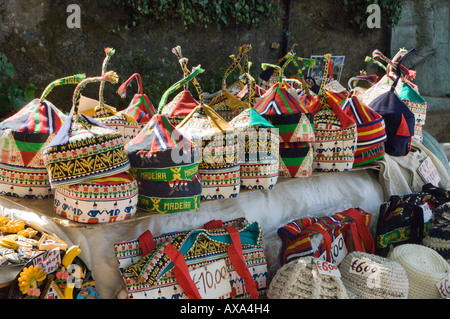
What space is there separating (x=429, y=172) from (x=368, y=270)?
123cm

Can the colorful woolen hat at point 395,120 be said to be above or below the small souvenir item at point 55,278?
above

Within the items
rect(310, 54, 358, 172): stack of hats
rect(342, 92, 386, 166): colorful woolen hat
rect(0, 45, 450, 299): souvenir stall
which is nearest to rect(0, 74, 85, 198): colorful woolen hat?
rect(0, 45, 450, 299): souvenir stall

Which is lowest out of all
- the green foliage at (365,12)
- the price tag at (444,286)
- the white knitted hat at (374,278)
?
the price tag at (444,286)

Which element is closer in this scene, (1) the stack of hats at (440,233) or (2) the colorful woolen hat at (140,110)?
(2) the colorful woolen hat at (140,110)

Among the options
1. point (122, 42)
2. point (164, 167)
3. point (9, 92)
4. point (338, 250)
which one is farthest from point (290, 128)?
point (122, 42)

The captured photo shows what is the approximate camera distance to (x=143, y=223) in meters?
1.75

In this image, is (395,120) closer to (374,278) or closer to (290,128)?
(290,128)

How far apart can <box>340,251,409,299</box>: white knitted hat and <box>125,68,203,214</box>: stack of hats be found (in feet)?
2.57

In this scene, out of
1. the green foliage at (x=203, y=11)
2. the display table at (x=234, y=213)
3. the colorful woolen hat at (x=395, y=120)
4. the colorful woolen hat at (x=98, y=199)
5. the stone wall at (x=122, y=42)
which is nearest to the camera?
the colorful woolen hat at (x=98, y=199)

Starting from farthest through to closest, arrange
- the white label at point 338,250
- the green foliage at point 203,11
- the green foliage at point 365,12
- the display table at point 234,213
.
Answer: the green foliage at point 365,12 → the green foliage at point 203,11 → the white label at point 338,250 → the display table at point 234,213

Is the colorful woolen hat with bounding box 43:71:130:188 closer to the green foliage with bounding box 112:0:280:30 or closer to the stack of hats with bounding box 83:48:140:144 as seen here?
the stack of hats with bounding box 83:48:140:144

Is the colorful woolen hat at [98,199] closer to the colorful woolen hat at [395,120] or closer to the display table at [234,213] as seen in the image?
the display table at [234,213]

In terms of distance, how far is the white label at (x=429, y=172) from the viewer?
2.83 meters

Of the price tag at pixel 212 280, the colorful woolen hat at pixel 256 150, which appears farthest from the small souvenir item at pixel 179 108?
the price tag at pixel 212 280
